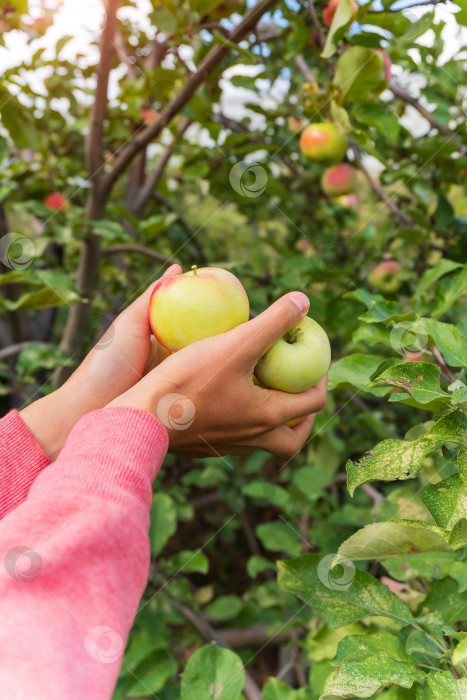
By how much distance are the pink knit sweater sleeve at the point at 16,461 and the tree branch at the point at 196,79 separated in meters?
0.72

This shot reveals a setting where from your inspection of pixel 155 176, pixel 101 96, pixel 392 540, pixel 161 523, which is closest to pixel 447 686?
pixel 392 540

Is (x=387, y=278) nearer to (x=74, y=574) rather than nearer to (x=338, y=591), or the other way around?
(x=338, y=591)

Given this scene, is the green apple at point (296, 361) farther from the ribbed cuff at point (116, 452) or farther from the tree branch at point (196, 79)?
the tree branch at point (196, 79)

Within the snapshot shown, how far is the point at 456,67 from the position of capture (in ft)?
4.91

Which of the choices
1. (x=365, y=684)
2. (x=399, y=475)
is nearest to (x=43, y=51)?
(x=399, y=475)

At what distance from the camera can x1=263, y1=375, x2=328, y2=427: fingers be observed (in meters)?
0.84

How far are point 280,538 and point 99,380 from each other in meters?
0.82

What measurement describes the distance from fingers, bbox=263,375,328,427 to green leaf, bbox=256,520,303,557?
2.40ft

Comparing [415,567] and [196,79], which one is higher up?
[196,79]

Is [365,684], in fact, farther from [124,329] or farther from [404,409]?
[404,409]

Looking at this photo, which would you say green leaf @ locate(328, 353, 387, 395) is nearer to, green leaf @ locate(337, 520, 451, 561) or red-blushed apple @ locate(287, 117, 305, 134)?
green leaf @ locate(337, 520, 451, 561)

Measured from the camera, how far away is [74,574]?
489mm

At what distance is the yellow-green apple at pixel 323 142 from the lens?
1351 mm

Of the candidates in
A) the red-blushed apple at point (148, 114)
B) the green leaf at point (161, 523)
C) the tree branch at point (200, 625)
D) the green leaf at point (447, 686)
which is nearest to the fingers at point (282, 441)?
the green leaf at point (447, 686)
